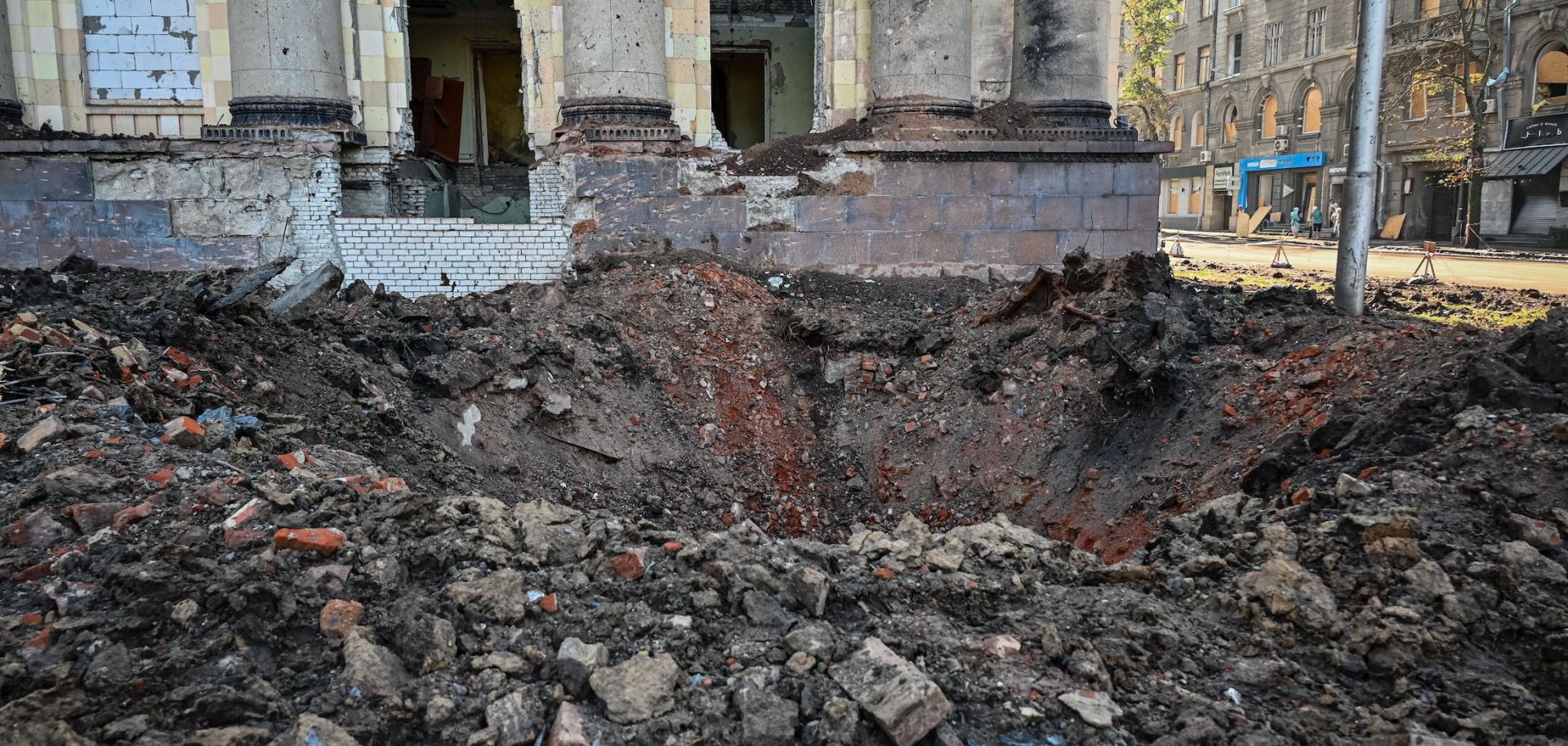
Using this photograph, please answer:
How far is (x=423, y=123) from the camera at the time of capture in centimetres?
1463

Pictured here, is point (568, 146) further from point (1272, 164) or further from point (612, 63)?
point (1272, 164)

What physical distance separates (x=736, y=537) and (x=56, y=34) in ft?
→ 36.7

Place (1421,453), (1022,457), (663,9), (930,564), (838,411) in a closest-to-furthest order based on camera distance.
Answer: (930,564) → (1421,453) → (1022,457) → (838,411) → (663,9)

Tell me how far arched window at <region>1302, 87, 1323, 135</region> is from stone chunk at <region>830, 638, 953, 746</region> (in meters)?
37.7

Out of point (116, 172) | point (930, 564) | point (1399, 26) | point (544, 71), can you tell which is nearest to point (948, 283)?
point (544, 71)

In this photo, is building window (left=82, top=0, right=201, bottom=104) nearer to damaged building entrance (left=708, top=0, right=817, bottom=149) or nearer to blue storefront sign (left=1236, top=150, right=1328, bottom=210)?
damaged building entrance (left=708, top=0, right=817, bottom=149)

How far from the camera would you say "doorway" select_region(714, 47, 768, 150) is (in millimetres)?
16703

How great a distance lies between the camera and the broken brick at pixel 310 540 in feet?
11.5

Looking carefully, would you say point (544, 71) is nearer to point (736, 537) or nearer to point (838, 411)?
point (838, 411)

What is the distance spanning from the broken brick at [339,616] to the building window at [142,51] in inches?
398

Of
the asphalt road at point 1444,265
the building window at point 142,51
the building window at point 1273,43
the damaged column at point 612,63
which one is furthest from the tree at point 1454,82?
the building window at point 142,51

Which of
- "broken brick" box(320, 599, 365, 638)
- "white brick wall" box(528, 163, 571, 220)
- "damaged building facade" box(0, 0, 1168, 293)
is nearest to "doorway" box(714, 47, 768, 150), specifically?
"damaged building facade" box(0, 0, 1168, 293)

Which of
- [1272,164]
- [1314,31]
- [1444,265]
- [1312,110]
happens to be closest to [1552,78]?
[1314,31]

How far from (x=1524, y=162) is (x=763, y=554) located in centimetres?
2985
